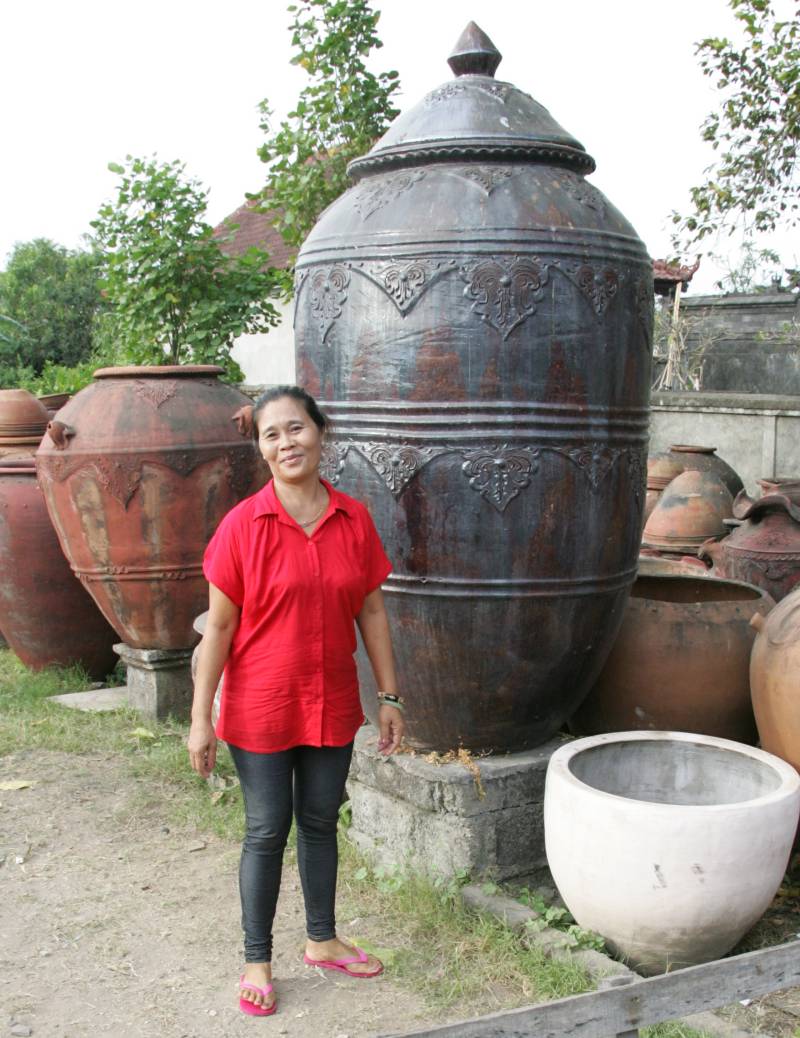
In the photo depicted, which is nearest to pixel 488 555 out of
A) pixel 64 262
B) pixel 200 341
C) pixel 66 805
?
pixel 66 805

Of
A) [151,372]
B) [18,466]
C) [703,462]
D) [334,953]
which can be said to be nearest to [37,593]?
[18,466]

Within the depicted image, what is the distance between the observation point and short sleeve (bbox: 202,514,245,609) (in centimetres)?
271

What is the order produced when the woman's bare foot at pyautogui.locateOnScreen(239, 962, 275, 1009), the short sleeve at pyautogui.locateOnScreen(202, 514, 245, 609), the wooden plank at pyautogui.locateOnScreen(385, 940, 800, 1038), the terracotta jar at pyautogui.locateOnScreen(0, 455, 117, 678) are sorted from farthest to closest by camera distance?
the terracotta jar at pyautogui.locateOnScreen(0, 455, 117, 678) → the woman's bare foot at pyautogui.locateOnScreen(239, 962, 275, 1009) → the short sleeve at pyautogui.locateOnScreen(202, 514, 245, 609) → the wooden plank at pyautogui.locateOnScreen(385, 940, 800, 1038)

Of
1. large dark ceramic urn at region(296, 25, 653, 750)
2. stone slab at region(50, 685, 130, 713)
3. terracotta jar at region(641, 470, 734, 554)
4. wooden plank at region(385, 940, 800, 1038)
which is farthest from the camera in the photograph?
terracotta jar at region(641, 470, 734, 554)

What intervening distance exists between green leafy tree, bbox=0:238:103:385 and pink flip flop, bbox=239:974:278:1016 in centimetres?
2354

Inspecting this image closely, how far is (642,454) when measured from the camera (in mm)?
3566

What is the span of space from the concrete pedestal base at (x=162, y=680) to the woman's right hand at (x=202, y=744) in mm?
2730

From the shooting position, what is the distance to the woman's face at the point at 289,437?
2.77m

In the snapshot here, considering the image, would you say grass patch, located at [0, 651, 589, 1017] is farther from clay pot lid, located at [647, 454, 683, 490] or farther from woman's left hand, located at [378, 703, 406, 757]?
clay pot lid, located at [647, 454, 683, 490]

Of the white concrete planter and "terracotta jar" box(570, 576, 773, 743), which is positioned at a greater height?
"terracotta jar" box(570, 576, 773, 743)

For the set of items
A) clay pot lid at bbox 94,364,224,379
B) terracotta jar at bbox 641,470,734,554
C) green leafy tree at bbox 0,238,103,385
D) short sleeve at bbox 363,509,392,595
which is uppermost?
green leafy tree at bbox 0,238,103,385

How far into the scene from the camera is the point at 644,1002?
7.51 feet

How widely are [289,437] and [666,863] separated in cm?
142

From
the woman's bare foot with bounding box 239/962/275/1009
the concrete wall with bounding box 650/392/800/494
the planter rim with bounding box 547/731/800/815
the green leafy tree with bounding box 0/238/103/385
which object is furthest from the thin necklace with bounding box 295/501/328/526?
the green leafy tree with bounding box 0/238/103/385
